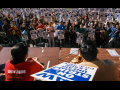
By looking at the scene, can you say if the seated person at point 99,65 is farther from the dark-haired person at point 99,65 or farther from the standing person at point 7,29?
the standing person at point 7,29

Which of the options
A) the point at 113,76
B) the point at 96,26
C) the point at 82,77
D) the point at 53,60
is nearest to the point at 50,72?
the point at 82,77

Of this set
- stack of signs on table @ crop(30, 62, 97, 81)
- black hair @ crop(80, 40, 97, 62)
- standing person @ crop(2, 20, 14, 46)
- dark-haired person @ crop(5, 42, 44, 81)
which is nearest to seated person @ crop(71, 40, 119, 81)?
black hair @ crop(80, 40, 97, 62)

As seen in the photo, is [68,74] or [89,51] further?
[89,51]

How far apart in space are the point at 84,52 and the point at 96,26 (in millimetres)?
5229

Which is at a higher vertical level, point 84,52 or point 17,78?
point 84,52

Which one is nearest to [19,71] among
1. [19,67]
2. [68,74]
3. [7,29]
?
[19,67]

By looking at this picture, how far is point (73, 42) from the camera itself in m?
6.93

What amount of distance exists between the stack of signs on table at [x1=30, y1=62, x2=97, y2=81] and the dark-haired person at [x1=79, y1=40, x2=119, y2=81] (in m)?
0.11

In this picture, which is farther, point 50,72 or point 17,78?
point 17,78

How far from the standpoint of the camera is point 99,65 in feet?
4.33

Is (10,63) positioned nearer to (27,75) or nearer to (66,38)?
(27,75)

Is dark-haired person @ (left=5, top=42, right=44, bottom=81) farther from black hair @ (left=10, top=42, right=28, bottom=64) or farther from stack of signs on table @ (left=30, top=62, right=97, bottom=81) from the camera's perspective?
stack of signs on table @ (left=30, top=62, right=97, bottom=81)

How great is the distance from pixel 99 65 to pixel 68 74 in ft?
1.40

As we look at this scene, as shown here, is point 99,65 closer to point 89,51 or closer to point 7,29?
point 89,51
